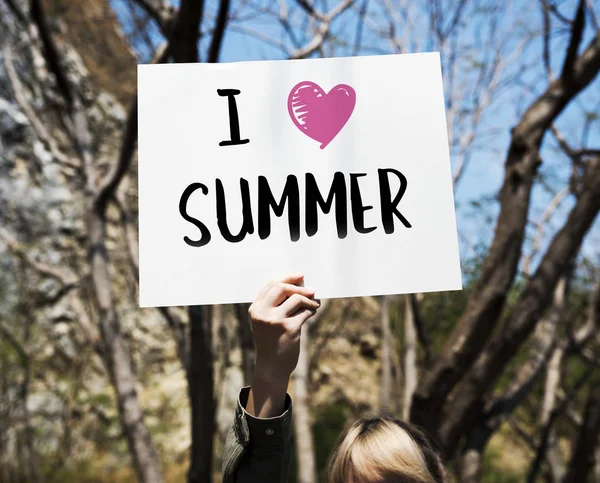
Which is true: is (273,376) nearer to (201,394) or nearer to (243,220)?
(243,220)

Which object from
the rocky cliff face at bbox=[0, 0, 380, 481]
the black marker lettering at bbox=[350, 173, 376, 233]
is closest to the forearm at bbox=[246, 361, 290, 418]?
the black marker lettering at bbox=[350, 173, 376, 233]

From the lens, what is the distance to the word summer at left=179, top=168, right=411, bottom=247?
4.25 feet

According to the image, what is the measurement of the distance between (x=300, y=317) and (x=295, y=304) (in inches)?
1.2

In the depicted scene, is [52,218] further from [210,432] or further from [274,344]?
[274,344]

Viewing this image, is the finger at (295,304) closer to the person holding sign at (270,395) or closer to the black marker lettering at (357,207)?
the person holding sign at (270,395)

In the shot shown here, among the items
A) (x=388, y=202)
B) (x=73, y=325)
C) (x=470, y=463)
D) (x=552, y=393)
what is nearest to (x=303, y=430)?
(x=470, y=463)

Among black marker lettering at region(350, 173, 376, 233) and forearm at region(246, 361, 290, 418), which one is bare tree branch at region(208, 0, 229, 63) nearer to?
black marker lettering at region(350, 173, 376, 233)

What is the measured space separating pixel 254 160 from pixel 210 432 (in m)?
2.21

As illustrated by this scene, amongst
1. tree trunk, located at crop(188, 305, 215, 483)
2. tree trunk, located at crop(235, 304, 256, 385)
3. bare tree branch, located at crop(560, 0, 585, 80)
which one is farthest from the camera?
tree trunk, located at crop(235, 304, 256, 385)

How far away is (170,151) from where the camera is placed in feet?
4.34

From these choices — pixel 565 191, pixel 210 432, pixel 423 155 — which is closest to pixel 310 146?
pixel 423 155

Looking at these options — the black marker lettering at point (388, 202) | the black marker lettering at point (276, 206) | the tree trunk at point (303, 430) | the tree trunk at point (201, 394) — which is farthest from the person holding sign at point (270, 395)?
the tree trunk at point (303, 430)

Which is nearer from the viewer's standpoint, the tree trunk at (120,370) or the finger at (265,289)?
the finger at (265,289)

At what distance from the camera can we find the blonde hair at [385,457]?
127 cm
